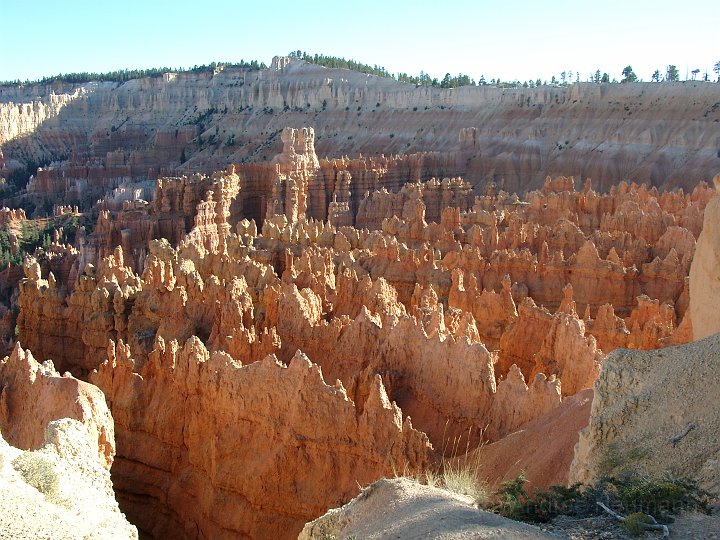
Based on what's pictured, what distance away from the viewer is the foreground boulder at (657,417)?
247 inches

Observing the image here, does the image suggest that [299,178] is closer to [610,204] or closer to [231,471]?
[610,204]

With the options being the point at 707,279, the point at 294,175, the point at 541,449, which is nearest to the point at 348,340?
the point at 541,449

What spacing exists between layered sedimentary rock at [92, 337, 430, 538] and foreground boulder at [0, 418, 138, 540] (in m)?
3.69

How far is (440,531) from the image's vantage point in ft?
17.8

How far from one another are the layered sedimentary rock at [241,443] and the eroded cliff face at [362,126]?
37.1m

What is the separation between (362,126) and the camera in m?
71.9

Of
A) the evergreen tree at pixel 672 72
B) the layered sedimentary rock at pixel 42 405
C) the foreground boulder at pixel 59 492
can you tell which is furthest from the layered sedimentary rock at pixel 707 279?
the evergreen tree at pixel 672 72

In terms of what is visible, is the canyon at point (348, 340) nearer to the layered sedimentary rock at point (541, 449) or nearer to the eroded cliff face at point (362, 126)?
the layered sedimentary rock at point (541, 449)

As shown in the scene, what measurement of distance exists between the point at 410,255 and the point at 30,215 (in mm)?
50025

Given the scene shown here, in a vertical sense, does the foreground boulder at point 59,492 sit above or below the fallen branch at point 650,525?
below

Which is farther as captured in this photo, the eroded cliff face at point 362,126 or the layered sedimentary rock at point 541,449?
the eroded cliff face at point 362,126

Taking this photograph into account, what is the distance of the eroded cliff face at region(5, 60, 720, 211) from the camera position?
50000 mm

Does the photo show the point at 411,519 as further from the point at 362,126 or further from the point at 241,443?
the point at 362,126

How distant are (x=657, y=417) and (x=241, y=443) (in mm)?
6419
